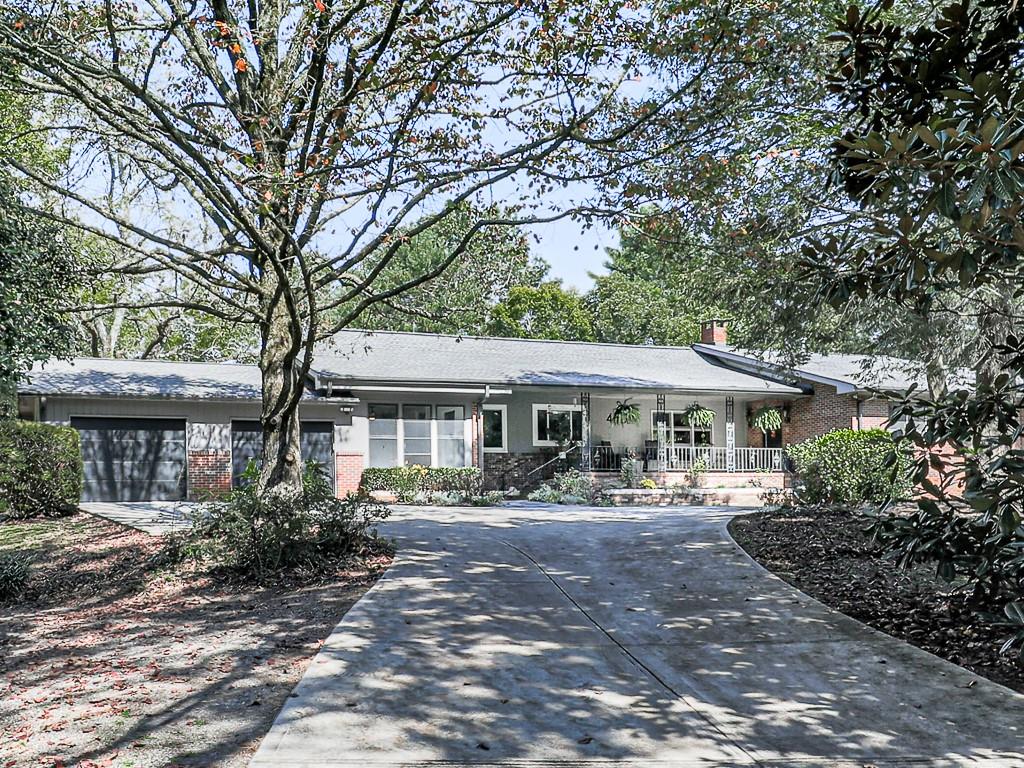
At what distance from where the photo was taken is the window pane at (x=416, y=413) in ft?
67.9

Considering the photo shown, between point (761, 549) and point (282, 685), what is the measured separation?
6.27m

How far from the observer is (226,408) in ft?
63.5

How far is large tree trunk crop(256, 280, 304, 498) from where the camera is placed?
10.5m

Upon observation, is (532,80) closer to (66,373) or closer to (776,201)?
(776,201)

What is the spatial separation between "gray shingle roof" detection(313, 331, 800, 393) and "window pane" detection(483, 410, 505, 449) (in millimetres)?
1277

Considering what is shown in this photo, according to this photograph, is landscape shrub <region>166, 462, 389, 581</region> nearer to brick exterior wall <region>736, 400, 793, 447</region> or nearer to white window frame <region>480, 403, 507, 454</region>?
white window frame <region>480, 403, 507, 454</region>

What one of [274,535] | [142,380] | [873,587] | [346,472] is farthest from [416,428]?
[873,587]

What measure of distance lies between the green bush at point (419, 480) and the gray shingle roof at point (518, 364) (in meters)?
2.15

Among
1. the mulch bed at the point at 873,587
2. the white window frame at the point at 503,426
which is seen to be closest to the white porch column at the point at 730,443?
the white window frame at the point at 503,426

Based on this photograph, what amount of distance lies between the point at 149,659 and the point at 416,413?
14.9 meters

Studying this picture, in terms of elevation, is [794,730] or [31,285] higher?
[31,285]

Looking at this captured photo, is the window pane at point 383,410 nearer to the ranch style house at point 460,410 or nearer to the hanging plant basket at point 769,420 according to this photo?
the ranch style house at point 460,410

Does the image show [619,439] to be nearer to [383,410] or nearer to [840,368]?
[383,410]

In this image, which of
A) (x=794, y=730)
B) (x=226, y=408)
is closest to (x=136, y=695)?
(x=794, y=730)
